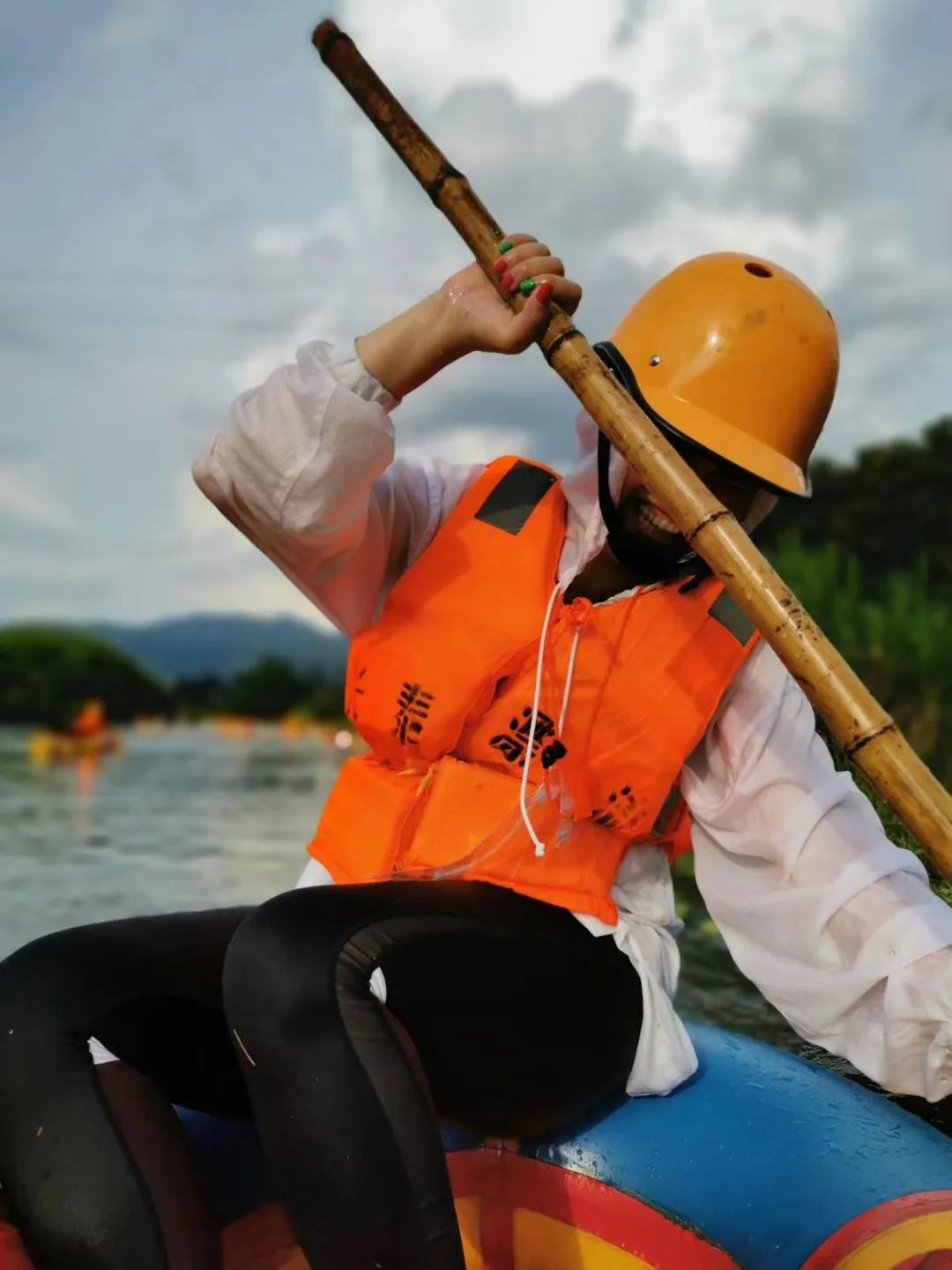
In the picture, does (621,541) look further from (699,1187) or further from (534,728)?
(699,1187)

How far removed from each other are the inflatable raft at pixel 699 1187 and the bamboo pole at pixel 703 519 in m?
0.49

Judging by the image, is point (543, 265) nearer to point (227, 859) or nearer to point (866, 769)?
point (866, 769)

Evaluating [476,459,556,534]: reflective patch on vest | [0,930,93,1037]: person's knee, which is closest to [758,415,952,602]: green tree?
[476,459,556,534]: reflective patch on vest

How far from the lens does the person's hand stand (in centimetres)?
167

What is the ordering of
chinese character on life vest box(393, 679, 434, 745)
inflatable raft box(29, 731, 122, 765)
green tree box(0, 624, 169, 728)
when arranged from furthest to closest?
green tree box(0, 624, 169, 728), inflatable raft box(29, 731, 122, 765), chinese character on life vest box(393, 679, 434, 745)

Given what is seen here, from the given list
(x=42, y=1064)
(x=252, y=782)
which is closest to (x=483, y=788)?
(x=42, y=1064)

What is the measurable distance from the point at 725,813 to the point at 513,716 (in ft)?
1.11

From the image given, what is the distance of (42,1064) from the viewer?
1.55m

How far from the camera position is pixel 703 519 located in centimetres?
156

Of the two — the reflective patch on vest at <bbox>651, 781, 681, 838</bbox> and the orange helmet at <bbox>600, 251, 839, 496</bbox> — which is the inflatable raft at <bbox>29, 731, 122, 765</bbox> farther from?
the orange helmet at <bbox>600, 251, 839, 496</bbox>

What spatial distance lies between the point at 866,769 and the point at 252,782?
11.3 meters

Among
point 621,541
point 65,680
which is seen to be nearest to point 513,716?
point 621,541

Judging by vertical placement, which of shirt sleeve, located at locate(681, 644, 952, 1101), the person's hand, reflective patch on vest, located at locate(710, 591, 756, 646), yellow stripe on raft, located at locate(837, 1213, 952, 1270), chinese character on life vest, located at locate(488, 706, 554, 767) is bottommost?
yellow stripe on raft, located at locate(837, 1213, 952, 1270)

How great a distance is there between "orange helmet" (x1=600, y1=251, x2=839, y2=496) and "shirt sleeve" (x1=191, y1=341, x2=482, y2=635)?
1.42 ft
